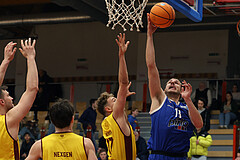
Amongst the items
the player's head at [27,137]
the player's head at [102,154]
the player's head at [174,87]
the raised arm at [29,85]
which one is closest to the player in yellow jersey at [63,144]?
the raised arm at [29,85]

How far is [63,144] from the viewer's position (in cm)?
442

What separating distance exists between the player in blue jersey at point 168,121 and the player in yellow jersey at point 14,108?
1.72m

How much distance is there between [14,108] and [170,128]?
199 cm

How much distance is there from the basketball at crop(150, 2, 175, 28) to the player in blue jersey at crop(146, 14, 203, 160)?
12.5 inches

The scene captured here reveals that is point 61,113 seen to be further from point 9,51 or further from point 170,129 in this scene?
point 170,129

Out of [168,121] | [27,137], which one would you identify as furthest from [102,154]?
[168,121]

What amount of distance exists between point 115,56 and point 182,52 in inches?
122

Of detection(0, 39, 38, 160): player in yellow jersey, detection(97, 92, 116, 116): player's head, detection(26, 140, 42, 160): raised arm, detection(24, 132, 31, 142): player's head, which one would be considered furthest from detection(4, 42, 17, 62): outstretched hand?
detection(24, 132, 31, 142): player's head

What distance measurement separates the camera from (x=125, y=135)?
614cm

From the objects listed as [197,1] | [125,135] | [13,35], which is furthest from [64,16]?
[125,135]

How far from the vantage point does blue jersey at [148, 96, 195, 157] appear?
229 inches

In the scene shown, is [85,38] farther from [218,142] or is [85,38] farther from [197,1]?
[197,1]

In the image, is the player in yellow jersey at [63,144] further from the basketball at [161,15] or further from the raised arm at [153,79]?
the basketball at [161,15]

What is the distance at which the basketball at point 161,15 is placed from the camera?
6.30m
